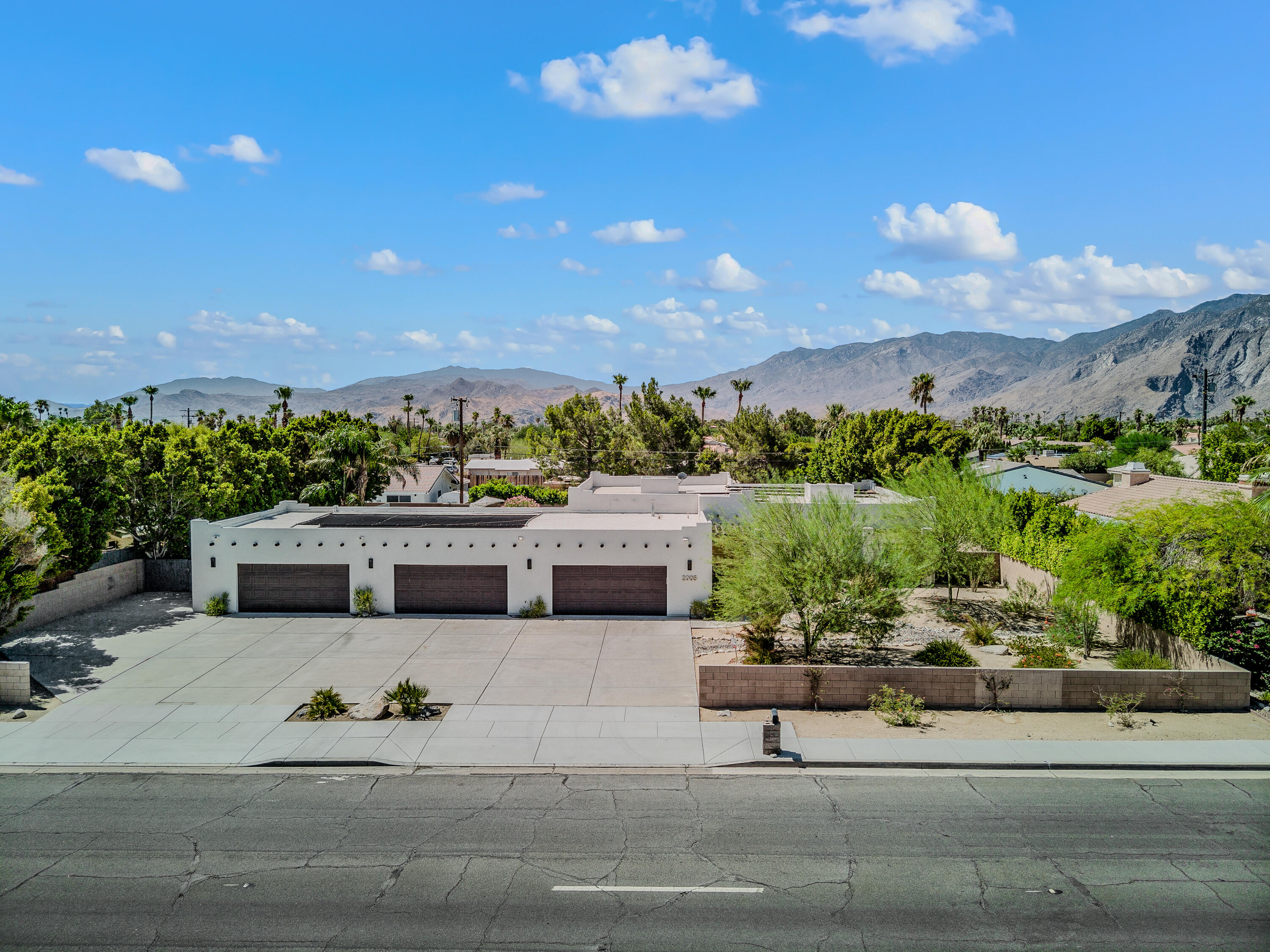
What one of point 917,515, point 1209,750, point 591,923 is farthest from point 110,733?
point 917,515

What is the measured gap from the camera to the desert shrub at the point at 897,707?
19.0 meters

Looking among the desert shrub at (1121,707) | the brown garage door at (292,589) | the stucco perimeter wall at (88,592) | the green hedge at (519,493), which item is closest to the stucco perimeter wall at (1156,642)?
the desert shrub at (1121,707)

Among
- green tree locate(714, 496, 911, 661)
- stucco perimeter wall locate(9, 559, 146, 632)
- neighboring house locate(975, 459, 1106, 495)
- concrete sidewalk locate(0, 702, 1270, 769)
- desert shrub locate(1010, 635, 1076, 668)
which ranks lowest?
concrete sidewalk locate(0, 702, 1270, 769)

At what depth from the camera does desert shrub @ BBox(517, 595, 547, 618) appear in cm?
3022

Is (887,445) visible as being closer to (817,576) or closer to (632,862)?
(817,576)

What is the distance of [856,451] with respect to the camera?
70.4m

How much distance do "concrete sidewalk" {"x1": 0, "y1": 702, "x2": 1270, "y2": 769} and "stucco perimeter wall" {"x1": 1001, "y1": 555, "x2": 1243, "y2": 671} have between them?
3369 mm

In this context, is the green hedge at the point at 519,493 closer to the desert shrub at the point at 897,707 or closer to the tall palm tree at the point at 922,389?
the desert shrub at the point at 897,707

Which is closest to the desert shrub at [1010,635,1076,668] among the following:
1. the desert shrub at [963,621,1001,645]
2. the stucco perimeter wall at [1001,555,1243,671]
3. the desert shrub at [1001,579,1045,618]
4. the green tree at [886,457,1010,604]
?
the desert shrub at [963,621,1001,645]

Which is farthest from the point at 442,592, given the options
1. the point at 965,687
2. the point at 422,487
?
the point at 422,487

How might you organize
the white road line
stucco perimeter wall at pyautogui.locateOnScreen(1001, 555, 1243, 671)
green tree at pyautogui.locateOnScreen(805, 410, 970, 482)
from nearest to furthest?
the white road line < stucco perimeter wall at pyautogui.locateOnScreen(1001, 555, 1243, 671) < green tree at pyautogui.locateOnScreen(805, 410, 970, 482)

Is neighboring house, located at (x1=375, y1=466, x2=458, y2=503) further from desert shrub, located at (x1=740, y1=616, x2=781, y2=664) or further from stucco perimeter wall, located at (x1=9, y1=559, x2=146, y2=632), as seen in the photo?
desert shrub, located at (x1=740, y1=616, x2=781, y2=664)

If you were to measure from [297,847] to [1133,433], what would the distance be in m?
115

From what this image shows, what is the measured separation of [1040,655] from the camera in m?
22.6
